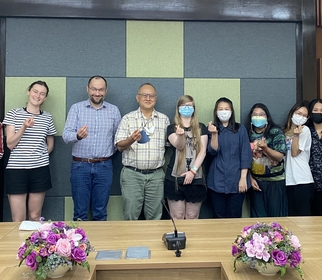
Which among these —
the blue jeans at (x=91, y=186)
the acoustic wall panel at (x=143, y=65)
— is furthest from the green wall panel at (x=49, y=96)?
the blue jeans at (x=91, y=186)

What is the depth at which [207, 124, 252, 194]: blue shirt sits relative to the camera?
3092 mm

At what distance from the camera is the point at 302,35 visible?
3686 millimetres

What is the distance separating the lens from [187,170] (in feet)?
10.1

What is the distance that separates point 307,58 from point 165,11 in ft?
5.56

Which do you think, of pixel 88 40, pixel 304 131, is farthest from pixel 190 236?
pixel 88 40

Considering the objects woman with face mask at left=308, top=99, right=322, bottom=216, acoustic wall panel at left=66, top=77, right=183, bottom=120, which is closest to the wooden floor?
woman with face mask at left=308, top=99, right=322, bottom=216

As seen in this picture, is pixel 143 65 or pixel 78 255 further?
pixel 143 65

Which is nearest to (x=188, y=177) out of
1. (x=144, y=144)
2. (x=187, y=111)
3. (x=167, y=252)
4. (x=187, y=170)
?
(x=187, y=170)

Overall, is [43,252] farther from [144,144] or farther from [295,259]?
[144,144]

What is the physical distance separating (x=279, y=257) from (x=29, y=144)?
253 cm

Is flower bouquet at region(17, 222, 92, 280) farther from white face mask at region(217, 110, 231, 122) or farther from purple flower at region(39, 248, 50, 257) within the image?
white face mask at region(217, 110, 231, 122)

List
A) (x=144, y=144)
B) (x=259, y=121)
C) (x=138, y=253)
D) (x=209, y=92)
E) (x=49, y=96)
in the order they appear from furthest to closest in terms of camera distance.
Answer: (x=209, y=92)
(x=49, y=96)
(x=259, y=121)
(x=144, y=144)
(x=138, y=253)

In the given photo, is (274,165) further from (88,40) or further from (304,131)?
(88,40)

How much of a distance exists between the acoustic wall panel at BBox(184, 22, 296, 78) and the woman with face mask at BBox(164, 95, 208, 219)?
2.54 ft
